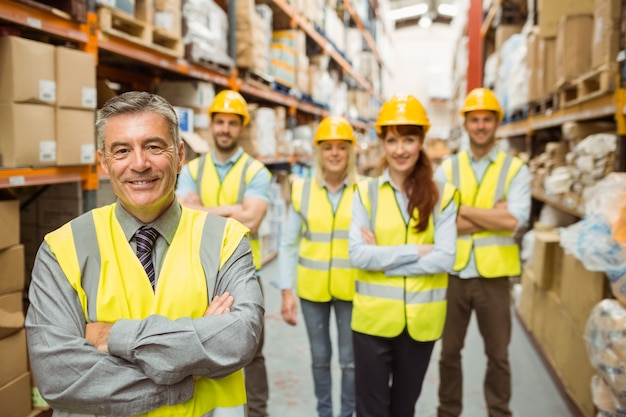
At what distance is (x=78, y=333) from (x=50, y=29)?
2.02 metres

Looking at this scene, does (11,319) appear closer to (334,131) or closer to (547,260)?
(334,131)

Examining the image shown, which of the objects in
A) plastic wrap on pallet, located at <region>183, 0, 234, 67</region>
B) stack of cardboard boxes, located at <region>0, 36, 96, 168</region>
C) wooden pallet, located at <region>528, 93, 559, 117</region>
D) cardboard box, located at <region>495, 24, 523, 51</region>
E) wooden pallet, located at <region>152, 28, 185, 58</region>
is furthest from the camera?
cardboard box, located at <region>495, 24, 523, 51</region>

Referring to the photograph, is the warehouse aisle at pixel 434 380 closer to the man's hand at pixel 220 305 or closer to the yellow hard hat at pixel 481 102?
the yellow hard hat at pixel 481 102

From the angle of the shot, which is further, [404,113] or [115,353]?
[404,113]

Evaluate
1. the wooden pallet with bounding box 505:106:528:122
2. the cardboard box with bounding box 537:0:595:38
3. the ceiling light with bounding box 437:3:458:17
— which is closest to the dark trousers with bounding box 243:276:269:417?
the cardboard box with bounding box 537:0:595:38

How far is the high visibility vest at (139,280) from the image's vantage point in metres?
1.34

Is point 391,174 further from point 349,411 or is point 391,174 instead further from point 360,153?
point 360,153

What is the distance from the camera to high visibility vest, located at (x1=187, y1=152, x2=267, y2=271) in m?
3.11

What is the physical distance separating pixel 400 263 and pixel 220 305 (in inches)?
40.6

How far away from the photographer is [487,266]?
2955mm

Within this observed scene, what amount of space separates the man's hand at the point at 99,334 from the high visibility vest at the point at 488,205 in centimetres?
216

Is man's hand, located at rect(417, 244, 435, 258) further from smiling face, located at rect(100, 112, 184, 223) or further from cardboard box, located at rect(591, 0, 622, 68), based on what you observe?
cardboard box, located at rect(591, 0, 622, 68)

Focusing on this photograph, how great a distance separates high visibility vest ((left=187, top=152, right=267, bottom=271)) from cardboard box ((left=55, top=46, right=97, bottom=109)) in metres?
0.69

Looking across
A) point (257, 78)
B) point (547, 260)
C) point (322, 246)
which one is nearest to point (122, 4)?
point (322, 246)
